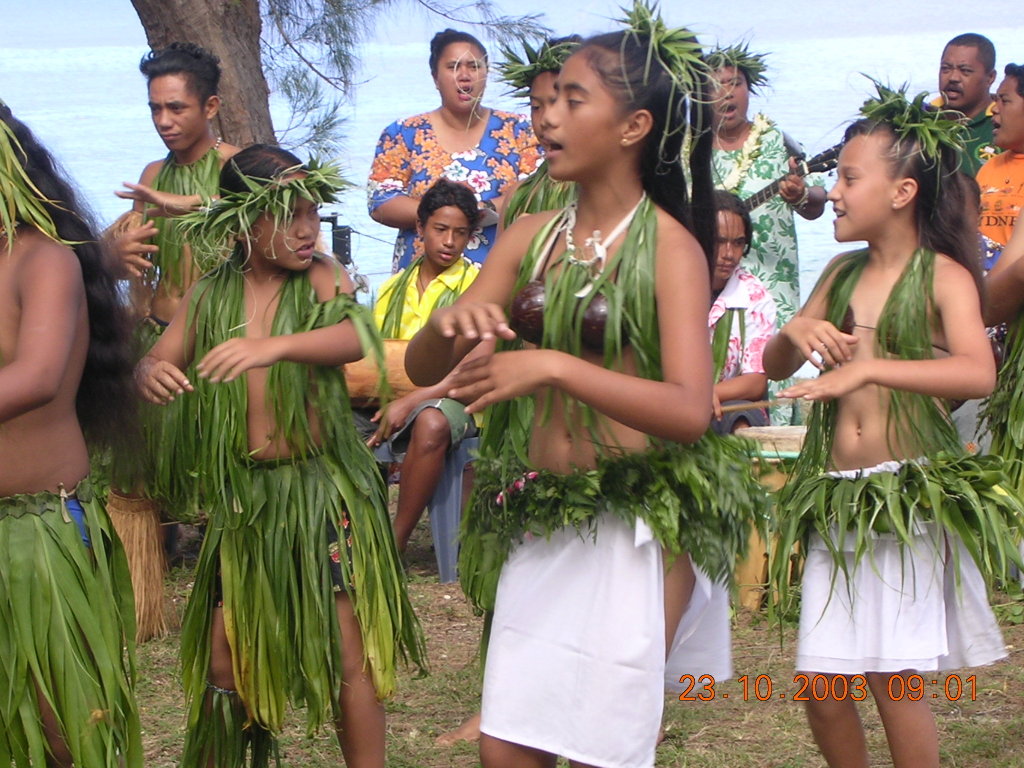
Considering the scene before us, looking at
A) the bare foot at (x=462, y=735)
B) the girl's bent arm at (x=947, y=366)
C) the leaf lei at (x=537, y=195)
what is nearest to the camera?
the girl's bent arm at (x=947, y=366)

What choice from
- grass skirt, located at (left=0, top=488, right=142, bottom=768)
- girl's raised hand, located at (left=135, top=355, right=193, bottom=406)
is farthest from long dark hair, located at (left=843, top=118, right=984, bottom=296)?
grass skirt, located at (left=0, top=488, right=142, bottom=768)

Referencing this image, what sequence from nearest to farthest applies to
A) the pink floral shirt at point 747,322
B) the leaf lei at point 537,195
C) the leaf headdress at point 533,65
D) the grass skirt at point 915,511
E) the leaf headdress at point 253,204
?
the grass skirt at point 915,511
the leaf headdress at point 253,204
the leaf lei at point 537,195
the leaf headdress at point 533,65
the pink floral shirt at point 747,322

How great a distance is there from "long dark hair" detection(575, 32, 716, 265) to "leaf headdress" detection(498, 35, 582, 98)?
102cm

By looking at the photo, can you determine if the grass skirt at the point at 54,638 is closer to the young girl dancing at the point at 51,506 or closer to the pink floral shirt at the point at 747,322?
the young girl dancing at the point at 51,506

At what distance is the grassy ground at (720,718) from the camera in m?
3.57

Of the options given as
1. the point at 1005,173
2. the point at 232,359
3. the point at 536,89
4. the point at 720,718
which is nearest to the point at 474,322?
the point at 232,359

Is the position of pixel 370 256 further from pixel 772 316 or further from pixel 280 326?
pixel 280 326

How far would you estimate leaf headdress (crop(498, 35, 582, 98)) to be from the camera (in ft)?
11.6

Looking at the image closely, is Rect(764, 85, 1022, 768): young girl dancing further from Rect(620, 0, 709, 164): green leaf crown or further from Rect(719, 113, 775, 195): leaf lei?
Rect(719, 113, 775, 195): leaf lei

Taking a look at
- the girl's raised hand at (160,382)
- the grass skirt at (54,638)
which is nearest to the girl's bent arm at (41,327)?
the grass skirt at (54,638)

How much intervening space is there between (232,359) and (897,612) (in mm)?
1400

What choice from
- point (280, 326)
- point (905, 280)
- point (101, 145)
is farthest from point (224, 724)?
point (101, 145)

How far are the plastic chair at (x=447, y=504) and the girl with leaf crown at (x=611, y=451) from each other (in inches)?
98.7

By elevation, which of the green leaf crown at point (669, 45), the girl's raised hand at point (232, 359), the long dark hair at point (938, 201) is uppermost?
the green leaf crown at point (669, 45)
